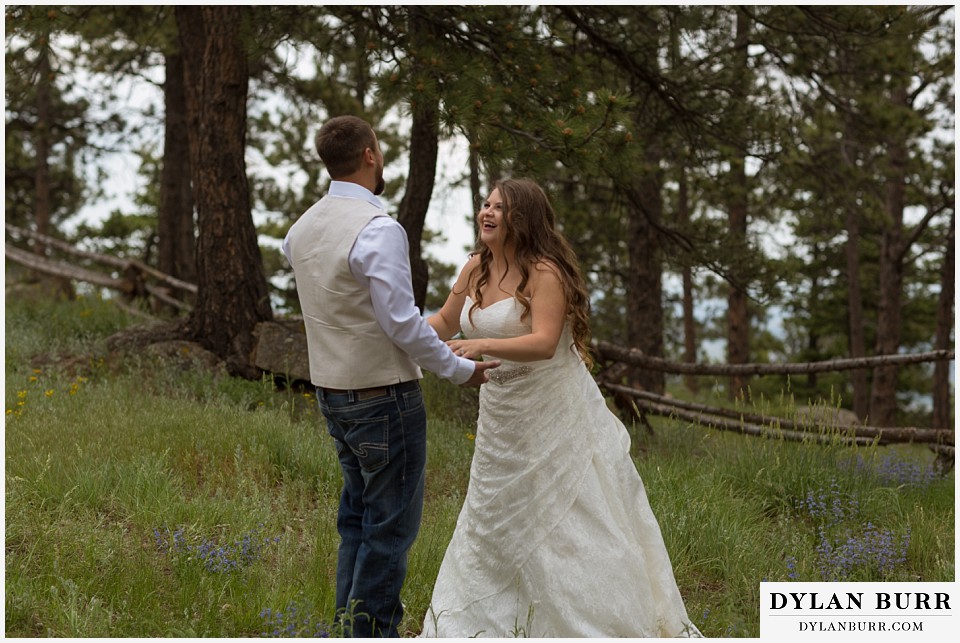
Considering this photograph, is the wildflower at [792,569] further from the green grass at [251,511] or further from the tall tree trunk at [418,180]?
the tall tree trunk at [418,180]

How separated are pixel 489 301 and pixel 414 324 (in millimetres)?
717

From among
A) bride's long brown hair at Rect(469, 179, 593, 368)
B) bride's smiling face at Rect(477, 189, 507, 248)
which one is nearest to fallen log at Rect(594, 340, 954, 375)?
bride's long brown hair at Rect(469, 179, 593, 368)

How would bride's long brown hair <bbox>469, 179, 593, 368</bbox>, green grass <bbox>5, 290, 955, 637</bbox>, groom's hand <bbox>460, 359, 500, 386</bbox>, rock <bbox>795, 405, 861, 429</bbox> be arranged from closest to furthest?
1. groom's hand <bbox>460, 359, 500, 386</bbox>
2. bride's long brown hair <bbox>469, 179, 593, 368</bbox>
3. green grass <bbox>5, 290, 955, 637</bbox>
4. rock <bbox>795, 405, 861, 429</bbox>

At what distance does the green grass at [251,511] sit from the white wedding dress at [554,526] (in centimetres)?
46

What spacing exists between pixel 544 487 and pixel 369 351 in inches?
44.7

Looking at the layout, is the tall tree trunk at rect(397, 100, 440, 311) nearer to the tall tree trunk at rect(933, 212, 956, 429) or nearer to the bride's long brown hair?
the bride's long brown hair

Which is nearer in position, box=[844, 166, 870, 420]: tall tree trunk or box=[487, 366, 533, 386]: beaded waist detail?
box=[487, 366, 533, 386]: beaded waist detail

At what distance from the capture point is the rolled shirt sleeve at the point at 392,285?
3514 mm

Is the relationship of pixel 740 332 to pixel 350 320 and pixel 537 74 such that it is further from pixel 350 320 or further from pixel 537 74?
pixel 350 320

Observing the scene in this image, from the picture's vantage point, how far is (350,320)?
145 inches

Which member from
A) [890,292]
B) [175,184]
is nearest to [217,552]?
[175,184]

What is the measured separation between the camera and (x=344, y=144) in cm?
372

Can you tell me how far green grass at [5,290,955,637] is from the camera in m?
4.22

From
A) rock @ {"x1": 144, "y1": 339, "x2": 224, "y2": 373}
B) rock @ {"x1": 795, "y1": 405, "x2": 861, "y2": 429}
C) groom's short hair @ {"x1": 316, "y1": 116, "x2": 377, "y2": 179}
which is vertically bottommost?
rock @ {"x1": 795, "y1": 405, "x2": 861, "y2": 429}
